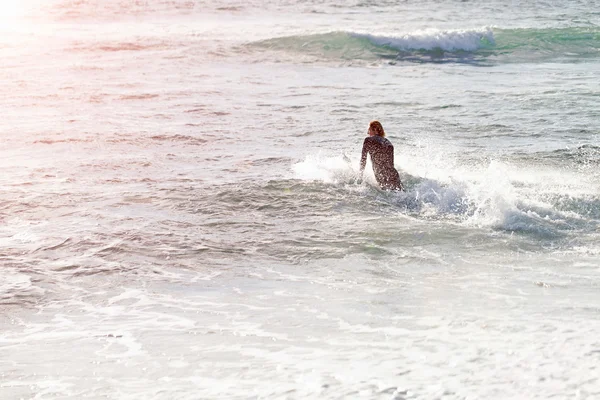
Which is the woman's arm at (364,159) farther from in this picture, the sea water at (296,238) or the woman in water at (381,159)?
the sea water at (296,238)

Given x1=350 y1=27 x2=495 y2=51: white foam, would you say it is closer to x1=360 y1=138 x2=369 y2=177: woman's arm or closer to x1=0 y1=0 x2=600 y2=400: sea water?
x1=0 y1=0 x2=600 y2=400: sea water

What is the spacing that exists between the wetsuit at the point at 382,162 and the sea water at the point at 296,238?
25 cm

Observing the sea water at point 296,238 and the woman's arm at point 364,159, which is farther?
the woman's arm at point 364,159

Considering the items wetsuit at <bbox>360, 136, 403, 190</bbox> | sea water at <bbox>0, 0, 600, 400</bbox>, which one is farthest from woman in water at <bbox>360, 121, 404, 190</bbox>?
sea water at <bbox>0, 0, 600, 400</bbox>

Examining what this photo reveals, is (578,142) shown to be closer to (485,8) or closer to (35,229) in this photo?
(35,229)

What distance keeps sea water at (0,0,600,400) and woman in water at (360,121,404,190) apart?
0.85ft

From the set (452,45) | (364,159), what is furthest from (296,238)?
(452,45)

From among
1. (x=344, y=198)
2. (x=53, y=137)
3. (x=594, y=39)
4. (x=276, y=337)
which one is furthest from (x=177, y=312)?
(x=594, y=39)

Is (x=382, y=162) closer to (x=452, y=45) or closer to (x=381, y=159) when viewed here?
(x=381, y=159)

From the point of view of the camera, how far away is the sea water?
19.4ft

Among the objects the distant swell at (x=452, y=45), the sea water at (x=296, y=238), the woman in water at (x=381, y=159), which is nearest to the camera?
the sea water at (x=296, y=238)

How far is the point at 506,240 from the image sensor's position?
9.32 m

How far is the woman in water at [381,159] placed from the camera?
1160 centimetres

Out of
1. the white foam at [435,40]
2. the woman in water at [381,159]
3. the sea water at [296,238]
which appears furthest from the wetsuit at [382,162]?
the white foam at [435,40]
